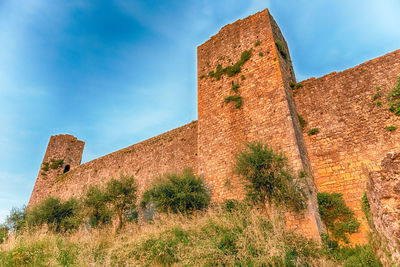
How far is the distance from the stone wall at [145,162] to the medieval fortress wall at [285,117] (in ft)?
0.45

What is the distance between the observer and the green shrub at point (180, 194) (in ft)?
31.7

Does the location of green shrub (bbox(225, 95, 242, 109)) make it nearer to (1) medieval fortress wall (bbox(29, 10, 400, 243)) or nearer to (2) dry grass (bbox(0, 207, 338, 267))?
(1) medieval fortress wall (bbox(29, 10, 400, 243))

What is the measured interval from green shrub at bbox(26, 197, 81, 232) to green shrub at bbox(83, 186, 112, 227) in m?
0.85

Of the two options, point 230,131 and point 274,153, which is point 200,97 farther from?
point 274,153

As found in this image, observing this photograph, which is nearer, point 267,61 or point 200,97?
point 267,61

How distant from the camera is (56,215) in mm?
13875

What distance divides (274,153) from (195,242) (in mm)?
4449

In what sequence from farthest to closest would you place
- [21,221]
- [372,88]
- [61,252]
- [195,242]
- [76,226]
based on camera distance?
[21,221] → [76,226] → [372,88] → [61,252] → [195,242]

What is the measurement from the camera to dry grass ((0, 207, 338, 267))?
5.07 metres

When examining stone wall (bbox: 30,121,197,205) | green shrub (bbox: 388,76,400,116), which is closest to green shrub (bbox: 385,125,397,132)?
green shrub (bbox: 388,76,400,116)

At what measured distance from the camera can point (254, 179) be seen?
330 inches

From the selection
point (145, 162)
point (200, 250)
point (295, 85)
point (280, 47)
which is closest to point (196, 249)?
point (200, 250)

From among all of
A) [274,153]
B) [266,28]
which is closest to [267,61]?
[266,28]

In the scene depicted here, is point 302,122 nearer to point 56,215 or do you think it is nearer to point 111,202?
point 111,202
